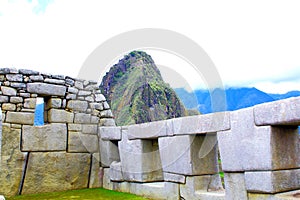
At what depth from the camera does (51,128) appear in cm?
653

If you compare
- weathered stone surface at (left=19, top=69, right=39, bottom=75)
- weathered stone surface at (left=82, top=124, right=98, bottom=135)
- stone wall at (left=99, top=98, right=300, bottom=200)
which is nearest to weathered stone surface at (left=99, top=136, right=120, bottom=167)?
stone wall at (left=99, top=98, right=300, bottom=200)

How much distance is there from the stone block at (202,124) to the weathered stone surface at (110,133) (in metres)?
1.84

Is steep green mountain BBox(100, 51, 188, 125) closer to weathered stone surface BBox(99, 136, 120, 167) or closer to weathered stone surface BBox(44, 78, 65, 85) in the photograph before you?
weathered stone surface BBox(99, 136, 120, 167)

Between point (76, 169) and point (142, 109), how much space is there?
5.58 m

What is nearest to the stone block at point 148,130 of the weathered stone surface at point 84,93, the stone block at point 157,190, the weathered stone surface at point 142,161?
the weathered stone surface at point 142,161

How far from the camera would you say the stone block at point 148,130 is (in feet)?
16.2

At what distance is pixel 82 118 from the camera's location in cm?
703

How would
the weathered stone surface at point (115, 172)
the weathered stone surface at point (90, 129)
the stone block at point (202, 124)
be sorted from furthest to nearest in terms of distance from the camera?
the weathered stone surface at point (90, 129) < the weathered stone surface at point (115, 172) < the stone block at point (202, 124)

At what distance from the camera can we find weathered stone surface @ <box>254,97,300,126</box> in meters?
3.02

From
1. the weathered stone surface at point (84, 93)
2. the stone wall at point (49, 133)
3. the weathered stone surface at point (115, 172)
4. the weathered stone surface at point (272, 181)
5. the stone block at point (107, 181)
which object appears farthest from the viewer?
the weathered stone surface at point (84, 93)

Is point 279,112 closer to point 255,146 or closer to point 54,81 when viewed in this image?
point 255,146

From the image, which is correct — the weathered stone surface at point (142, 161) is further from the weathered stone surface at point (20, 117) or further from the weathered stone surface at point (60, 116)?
the weathered stone surface at point (20, 117)

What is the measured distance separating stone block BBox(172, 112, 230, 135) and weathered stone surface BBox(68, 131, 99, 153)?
295cm

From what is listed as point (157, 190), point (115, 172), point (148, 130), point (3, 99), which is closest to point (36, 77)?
point (3, 99)
